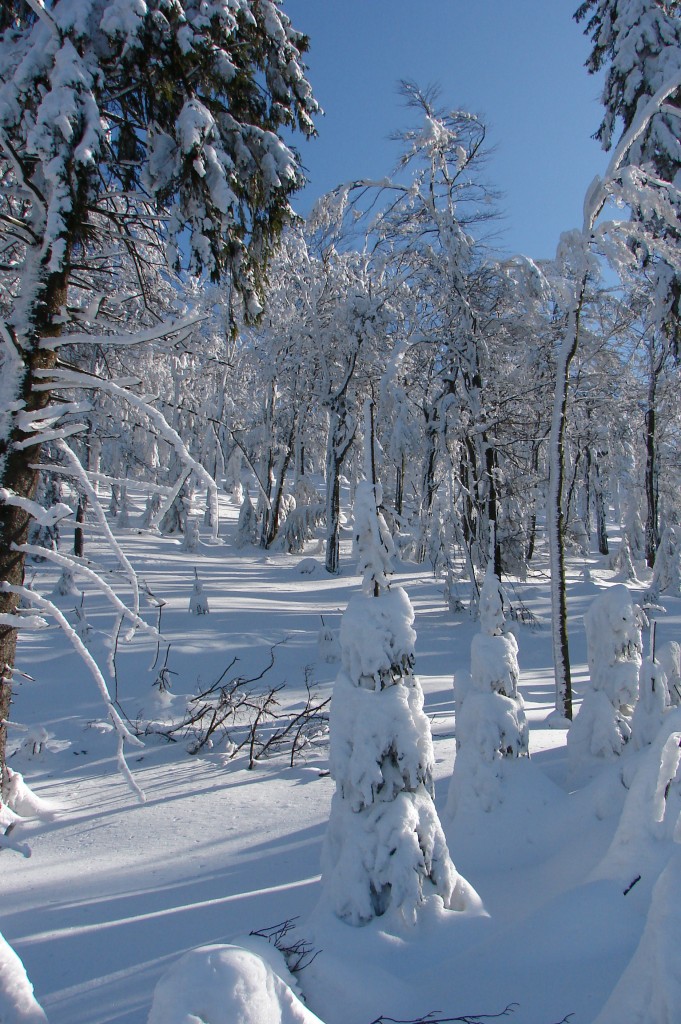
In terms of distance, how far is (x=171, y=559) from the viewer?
70.2 ft

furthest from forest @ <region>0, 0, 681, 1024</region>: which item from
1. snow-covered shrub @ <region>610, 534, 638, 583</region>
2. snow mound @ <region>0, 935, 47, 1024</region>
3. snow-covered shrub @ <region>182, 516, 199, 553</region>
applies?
snow-covered shrub @ <region>610, 534, 638, 583</region>

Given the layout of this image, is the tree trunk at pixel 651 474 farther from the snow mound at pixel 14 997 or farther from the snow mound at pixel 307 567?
the snow mound at pixel 14 997

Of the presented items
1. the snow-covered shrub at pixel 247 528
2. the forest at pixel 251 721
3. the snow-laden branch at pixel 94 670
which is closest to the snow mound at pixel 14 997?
the forest at pixel 251 721

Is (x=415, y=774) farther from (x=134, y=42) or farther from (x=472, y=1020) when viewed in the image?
(x=134, y=42)

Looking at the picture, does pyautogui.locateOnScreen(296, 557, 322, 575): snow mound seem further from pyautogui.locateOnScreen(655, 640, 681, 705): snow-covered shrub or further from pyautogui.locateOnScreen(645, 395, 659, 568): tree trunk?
pyautogui.locateOnScreen(655, 640, 681, 705): snow-covered shrub

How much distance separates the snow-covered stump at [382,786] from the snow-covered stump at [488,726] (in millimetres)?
1296

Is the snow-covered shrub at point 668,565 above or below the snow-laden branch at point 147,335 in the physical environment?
below

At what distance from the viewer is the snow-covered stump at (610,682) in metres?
5.66

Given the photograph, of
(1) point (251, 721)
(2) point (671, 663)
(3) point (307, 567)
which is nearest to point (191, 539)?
(3) point (307, 567)

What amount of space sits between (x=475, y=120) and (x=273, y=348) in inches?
505

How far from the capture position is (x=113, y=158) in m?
4.63

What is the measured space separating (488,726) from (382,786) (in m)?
1.71

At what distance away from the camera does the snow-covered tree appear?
3691 mm

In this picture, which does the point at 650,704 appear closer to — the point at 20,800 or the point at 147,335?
the point at 147,335
